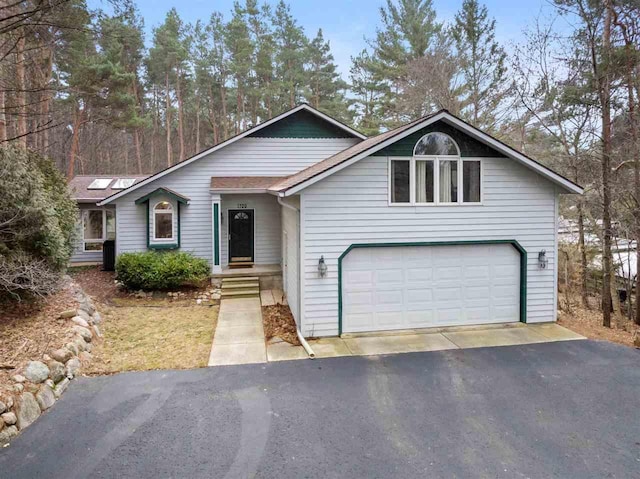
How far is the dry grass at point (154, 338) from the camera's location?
672cm

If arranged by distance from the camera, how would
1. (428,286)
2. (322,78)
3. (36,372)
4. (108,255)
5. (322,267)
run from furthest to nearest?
(322,78) → (108,255) → (428,286) → (322,267) → (36,372)

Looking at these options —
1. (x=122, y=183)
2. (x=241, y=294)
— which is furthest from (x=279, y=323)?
(x=122, y=183)

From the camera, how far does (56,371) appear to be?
5.72m

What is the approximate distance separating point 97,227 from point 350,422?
14.7 meters

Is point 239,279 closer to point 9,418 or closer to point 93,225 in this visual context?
point 9,418

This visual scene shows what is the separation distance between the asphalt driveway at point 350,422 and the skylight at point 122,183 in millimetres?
12379

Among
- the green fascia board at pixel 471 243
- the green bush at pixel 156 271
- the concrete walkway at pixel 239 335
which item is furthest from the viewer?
the green bush at pixel 156 271

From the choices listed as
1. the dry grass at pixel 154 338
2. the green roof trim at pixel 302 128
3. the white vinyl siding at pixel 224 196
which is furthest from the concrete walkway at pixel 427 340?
the green roof trim at pixel 302 128

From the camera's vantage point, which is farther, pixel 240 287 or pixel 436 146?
pixel 240 287

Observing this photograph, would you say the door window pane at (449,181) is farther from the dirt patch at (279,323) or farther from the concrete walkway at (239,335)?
the concrete walkway at (239,335)

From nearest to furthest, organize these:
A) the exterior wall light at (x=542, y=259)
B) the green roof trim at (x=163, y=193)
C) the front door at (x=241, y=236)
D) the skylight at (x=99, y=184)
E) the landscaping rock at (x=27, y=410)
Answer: the landscaping rock at (x=27, y=410)
the exterior wall light at (x=542, y=259)
the green roof trim at (x=163, y=193)
the front door at (x=241, y=236)
the skylight at (x=99, y=184)

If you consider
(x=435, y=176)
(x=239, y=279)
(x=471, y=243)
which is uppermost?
(x=435, y=176)

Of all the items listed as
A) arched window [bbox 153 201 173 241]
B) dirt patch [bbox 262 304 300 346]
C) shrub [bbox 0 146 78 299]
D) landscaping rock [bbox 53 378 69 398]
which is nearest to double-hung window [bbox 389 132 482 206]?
dirt patch [bbox 262 304 300 346]

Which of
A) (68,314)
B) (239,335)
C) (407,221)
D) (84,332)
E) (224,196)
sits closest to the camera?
(84,332)
